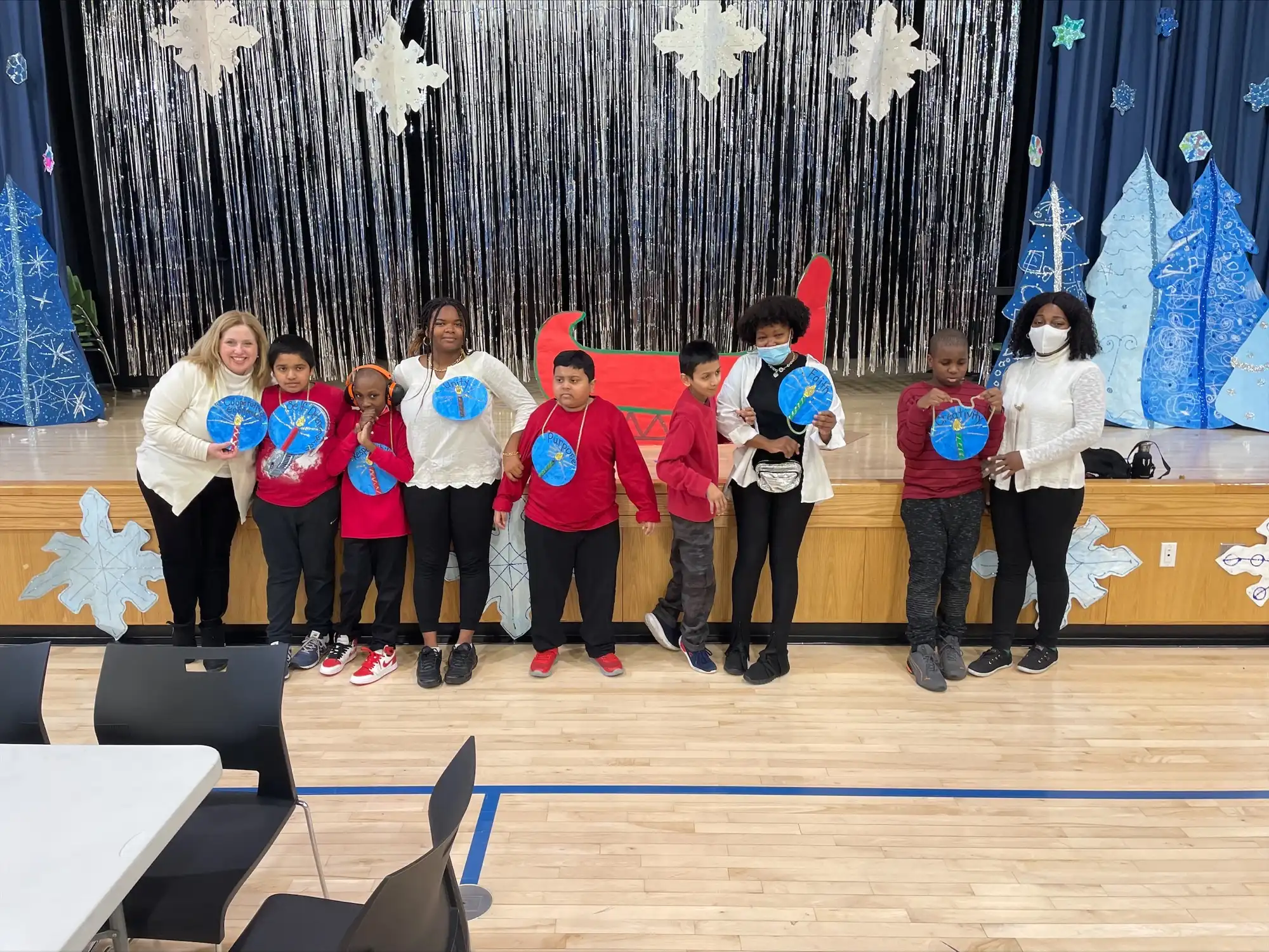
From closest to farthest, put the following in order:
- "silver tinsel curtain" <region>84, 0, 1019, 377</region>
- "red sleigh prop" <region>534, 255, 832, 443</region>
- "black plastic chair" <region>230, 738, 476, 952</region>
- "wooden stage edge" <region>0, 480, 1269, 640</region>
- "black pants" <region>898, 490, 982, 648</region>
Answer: "black plastic chair" <region>230, 738, 476, 952</region> < "black pants" <region>898, 490, 982, 648</region> < "wooden stage edge" <region>0, 480, 1269, 640</region> < "red sleigh prop" <region>534, 255, 832, 443</region> < "silver tinsel curtain" <region>84, 0, 1019, 377</region>

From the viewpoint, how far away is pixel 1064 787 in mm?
2549

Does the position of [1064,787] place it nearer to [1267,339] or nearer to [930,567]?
[930,567]

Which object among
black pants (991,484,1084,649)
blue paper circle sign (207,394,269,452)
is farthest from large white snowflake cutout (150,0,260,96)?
black pants (991,484,1084,649)

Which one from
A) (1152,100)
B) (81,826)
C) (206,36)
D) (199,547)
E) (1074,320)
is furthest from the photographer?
(206,36)

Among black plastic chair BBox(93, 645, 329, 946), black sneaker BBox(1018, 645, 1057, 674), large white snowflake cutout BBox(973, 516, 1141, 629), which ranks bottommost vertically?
black sneaker BBox(1018, 645, 1057, 674)

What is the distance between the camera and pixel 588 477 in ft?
10.0

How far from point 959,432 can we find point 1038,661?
950 mm

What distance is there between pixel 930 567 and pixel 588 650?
1.25m

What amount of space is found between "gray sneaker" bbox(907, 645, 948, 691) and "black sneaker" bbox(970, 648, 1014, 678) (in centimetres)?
15

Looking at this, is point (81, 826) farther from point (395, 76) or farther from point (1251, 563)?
point (395, 76)

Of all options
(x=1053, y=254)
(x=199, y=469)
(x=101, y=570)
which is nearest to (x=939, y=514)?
(x=199, y=469)

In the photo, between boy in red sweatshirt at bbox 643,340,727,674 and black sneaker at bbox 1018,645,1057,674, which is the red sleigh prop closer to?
boy in red sweatshirt at bbox 643,340,727,674

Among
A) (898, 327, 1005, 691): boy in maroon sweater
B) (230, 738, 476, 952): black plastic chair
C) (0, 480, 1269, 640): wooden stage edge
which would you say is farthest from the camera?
(0, 480, 1269, 640): wooden stage edge

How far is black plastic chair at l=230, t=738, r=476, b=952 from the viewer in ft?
3.68
